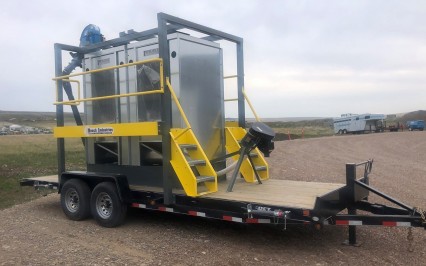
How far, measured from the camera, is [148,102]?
7953mm

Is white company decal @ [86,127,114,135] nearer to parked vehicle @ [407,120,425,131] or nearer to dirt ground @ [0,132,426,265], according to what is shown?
dirt ground @ [0,132,426,265]

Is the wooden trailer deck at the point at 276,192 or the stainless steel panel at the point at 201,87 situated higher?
the stainless steel panel at the point at 201,87

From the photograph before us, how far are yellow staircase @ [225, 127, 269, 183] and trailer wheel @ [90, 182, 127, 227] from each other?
2295 millimetres

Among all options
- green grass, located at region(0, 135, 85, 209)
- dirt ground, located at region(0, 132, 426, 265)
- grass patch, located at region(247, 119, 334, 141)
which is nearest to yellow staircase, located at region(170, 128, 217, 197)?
dirt ground, located at region(0, 132, 426, 265)

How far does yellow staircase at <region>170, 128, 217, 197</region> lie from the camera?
6508 mm

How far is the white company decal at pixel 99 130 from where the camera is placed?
7.58m

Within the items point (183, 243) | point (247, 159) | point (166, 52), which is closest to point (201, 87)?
point (166, 52)

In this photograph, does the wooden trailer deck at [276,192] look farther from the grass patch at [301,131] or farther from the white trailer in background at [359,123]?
the white trailer in background at [359,123]

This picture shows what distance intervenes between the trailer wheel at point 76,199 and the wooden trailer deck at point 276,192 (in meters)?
0.91

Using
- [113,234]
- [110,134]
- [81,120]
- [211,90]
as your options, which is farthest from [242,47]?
[113,234]

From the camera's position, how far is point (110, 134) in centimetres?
756

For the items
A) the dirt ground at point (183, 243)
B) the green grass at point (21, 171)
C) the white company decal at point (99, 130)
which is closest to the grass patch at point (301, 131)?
the green grass at point (21, 171)

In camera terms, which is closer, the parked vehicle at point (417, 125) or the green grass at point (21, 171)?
the green grass at point (21, 171)

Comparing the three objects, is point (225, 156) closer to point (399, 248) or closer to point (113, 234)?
point (113, 234)
